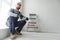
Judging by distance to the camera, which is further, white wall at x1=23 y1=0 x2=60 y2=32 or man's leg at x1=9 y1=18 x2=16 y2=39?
white wall at x1=23 y1=0 x2=60 y2=32

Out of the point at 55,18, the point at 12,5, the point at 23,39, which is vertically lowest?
the point at 23,39

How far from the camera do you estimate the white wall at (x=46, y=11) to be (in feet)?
23.0

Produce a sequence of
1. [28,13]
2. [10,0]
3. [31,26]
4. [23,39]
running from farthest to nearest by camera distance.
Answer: [28,13] < [31,26] < [10,0] < [23,39]

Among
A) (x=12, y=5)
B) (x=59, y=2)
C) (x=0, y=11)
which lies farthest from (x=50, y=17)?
(x=0, y=11)

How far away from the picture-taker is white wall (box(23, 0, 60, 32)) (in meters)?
7.00

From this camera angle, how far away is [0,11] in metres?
4.13

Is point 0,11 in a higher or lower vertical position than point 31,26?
higher

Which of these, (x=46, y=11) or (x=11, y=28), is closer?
(x=11, y=28)

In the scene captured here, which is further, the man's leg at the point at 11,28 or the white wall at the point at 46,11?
the white wall at the point at 46,11

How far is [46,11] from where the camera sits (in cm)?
702

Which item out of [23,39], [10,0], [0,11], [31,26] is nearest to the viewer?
[23,39]

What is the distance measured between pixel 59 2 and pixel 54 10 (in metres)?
0.50

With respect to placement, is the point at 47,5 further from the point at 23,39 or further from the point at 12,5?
the point at 23,39

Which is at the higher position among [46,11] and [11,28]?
[46,11]
